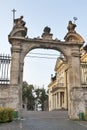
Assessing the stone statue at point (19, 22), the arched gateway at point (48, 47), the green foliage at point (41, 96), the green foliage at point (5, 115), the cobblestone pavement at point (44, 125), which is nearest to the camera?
the cobblestone pavement at point (44, 125)

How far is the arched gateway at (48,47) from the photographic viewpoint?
795 inches

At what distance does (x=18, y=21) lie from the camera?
70.7 ft

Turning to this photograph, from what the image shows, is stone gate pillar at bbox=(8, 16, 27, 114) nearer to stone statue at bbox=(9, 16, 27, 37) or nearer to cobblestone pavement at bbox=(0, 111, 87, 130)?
stone statue at bbox=(9, 16, 27, 37)

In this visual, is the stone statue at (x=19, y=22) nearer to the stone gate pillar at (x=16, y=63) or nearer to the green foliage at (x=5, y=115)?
the stone gate pillar at (x=16, y=63)

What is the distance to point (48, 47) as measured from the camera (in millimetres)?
21797

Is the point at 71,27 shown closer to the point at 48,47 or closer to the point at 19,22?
the point at 48,47

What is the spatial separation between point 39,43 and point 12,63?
9.72 ft

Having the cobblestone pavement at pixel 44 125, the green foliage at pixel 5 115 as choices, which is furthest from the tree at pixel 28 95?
the green foliage at pixel 5 115

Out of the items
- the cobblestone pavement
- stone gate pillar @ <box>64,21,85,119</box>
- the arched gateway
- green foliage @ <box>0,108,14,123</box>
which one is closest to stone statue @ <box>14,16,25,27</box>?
the arched gateway

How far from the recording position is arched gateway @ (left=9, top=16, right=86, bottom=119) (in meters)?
20.2

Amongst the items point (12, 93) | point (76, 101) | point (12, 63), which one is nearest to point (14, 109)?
point (12, 93)

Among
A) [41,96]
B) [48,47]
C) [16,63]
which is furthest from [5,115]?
[41,96]

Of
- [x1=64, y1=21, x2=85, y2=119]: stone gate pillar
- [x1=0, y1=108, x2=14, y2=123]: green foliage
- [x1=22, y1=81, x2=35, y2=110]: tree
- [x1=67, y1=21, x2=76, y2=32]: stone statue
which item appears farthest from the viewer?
[x1=22, y1=81, x2=35, y2=110]: tree

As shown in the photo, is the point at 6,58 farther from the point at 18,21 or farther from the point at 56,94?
the point at 56,94
